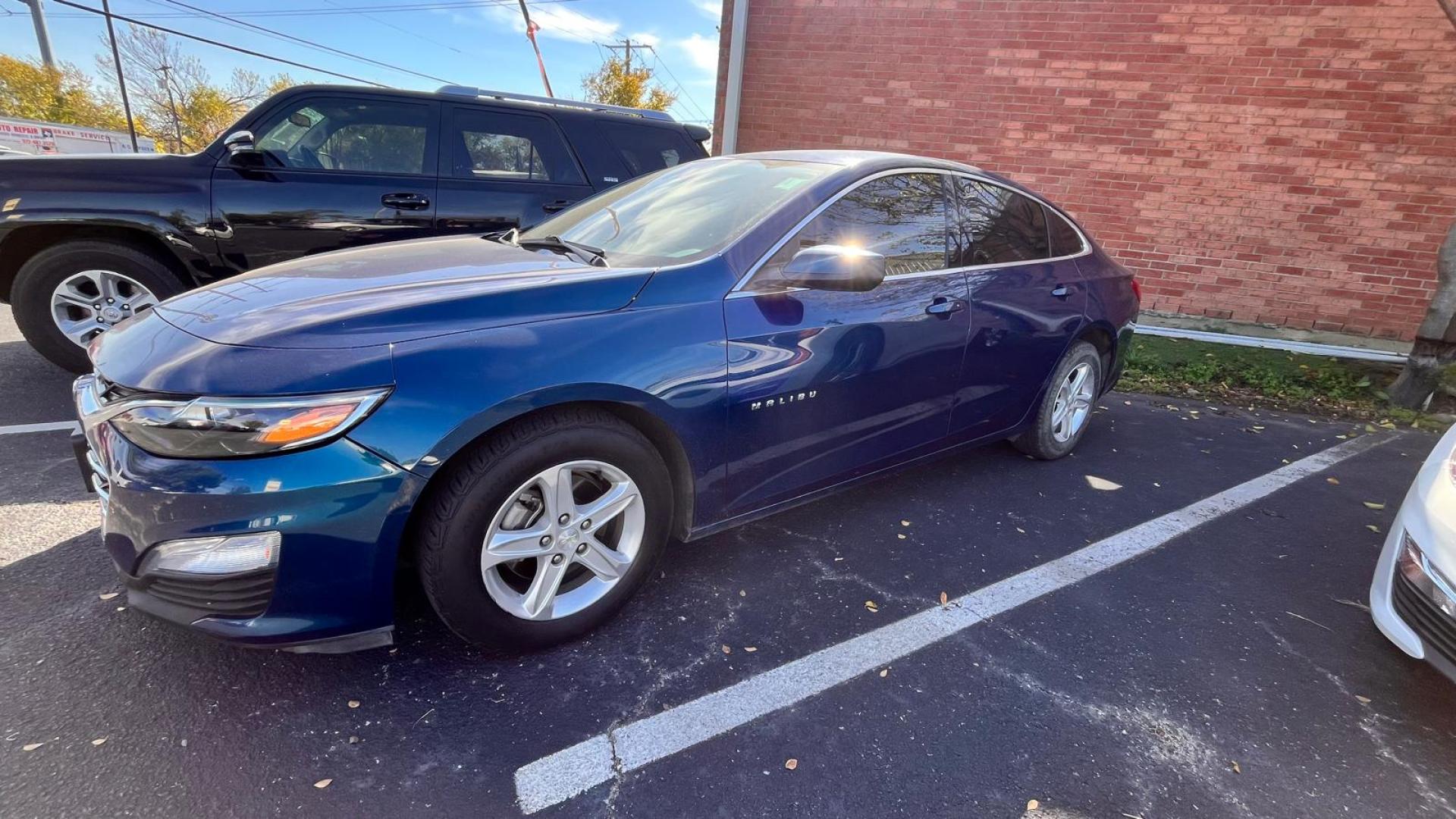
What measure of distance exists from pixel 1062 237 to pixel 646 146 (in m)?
3.09

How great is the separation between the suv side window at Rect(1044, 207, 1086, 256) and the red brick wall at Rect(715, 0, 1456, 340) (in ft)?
14.4

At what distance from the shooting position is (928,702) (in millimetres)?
2096

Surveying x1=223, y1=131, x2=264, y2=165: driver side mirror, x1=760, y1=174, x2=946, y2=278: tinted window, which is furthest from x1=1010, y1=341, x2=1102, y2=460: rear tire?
x1=223, y1=131, x2=264, y2=165: driver side mirror

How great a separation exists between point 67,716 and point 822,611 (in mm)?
2180

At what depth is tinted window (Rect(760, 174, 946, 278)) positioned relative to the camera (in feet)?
8.59

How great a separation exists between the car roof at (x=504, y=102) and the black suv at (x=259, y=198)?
12 mm

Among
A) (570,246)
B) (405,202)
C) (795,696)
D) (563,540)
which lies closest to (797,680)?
(795,696)

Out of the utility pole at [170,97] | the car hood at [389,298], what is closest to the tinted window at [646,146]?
the car hood at [389,298]

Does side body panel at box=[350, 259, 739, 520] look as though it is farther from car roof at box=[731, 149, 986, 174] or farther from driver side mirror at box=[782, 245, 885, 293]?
car roof at box=[731, 149, 986, 174]

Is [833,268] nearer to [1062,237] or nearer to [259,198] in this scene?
[1062,237]

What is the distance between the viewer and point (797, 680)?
7.07 feet

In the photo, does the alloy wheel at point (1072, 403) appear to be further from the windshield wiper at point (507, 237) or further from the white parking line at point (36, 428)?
the white parking line at point (36, 428)

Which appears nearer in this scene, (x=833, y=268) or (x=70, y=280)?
(x=833, y=268)

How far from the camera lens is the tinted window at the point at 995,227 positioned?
3.16m
